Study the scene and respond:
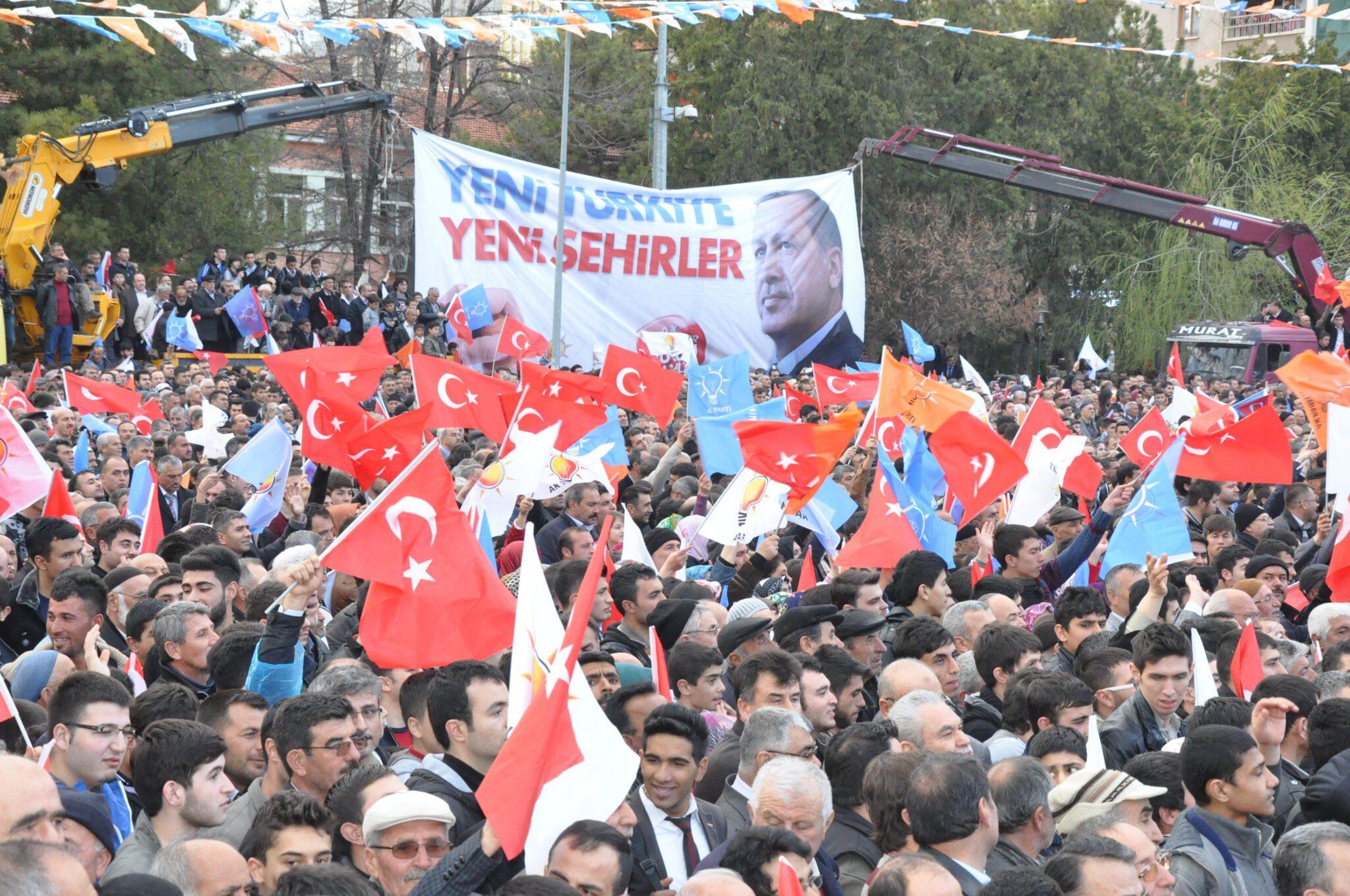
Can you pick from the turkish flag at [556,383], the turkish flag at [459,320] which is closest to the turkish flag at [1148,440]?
the turkish flag at [556,383]

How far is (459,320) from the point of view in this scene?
23.2 meters

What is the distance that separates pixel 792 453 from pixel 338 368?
3287 millimetres

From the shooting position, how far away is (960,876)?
4.63 metres

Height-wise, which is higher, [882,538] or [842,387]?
[882,538]

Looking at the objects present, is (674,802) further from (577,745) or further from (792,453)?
(792,453)

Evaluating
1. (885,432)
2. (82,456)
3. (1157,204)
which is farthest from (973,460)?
(1157,204)

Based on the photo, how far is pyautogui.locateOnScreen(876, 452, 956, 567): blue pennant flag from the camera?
32.6 feet

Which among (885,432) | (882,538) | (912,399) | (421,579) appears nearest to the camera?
(421,579)

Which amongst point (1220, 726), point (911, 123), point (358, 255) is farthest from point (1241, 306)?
point (1220, 726)

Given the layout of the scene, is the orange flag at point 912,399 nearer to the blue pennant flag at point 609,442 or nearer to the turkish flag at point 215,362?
the blue pennant flag at point 609,442

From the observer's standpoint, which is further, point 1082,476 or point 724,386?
point 724,386

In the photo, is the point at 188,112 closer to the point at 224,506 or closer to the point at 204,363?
the point at 204,363

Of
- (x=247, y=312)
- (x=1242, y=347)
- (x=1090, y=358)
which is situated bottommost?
(x=1090, y=358)

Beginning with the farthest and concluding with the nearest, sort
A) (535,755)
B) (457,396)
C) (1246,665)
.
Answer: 1. (457,396)
2. (1246,665)
3. (535,755)
